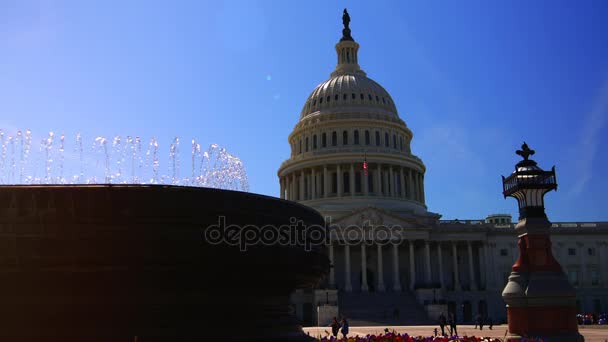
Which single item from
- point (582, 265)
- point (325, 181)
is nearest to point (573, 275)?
point (582, 265)

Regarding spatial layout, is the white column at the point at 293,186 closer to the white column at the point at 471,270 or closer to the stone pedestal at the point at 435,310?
the white column at the point at 471,270

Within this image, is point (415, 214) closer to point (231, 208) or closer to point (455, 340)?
point (455, 340)

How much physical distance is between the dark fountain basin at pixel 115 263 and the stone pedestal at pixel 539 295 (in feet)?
53.6

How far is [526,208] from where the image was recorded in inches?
1196

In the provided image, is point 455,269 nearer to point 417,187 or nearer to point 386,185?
point 386,185

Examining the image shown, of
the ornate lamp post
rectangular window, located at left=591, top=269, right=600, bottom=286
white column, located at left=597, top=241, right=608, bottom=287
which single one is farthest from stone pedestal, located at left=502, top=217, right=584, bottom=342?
white column, located at left=597, top=241, right=608, bottom=287

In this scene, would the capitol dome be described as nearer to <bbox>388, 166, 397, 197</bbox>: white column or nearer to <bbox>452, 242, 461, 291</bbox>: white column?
<bbox>388, 166, 397, 197</bbox>: white column

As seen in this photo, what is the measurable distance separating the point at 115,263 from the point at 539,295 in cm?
→ 1952

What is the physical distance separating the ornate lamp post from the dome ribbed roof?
248ft

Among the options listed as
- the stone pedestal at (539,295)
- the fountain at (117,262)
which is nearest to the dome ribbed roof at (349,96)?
the stone pedestal at (539,295)

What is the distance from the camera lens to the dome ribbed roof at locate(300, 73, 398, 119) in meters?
107

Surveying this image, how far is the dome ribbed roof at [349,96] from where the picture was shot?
10719 cm

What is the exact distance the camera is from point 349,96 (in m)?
107

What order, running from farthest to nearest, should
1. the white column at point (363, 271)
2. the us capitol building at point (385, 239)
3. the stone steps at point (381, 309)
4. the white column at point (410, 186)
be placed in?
1. the white column at point (410, 186)
2. the white column at point (363, 271)
3. the us capitol building at point (385, 239)
4. the stone steps at point (381, 309)
